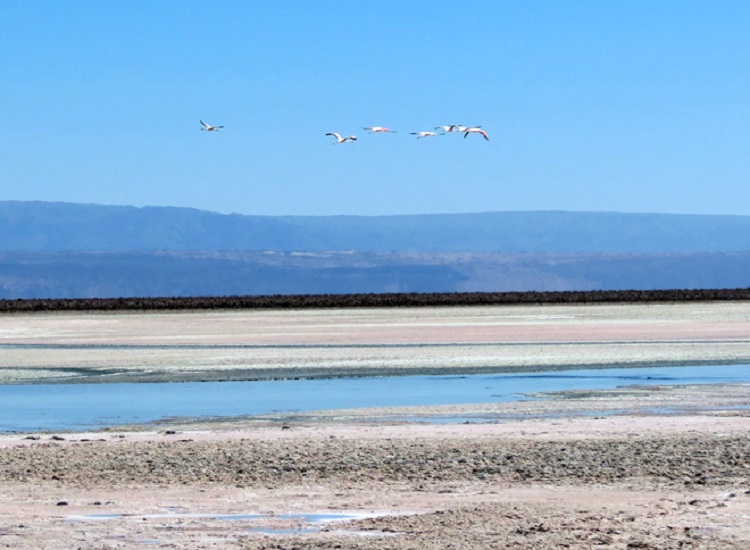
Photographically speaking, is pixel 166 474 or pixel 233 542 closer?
pixel 233 542

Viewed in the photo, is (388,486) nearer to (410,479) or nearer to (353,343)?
(410,479)

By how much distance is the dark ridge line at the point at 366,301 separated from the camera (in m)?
72.2

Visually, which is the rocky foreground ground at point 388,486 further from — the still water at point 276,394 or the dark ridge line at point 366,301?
the dark ridge line at point 366,301

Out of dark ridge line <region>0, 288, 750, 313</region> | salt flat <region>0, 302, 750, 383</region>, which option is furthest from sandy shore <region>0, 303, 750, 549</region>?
dark ridge line <region>0, 288, 750, 313</region>

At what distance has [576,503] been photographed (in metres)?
12.3

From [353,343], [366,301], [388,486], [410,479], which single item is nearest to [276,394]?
[410,479]

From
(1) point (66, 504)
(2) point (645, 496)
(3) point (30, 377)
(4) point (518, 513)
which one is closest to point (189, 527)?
(1) point (66, 504)

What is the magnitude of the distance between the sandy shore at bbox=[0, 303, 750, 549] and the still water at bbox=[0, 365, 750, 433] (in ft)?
3.81

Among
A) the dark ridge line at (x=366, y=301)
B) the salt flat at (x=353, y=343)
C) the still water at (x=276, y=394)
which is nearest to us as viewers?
the still water at (x=276, y=394)

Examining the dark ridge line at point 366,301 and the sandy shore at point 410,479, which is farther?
the dark ridge line at point 366,301

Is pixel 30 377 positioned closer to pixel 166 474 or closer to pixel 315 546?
pixel 166 474

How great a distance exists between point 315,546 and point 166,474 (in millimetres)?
3955

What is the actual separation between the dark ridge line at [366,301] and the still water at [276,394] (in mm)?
44321

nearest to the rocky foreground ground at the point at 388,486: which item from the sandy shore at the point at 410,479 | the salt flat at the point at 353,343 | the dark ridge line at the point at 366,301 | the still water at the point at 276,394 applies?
the sandy shore at the point at 410,479
